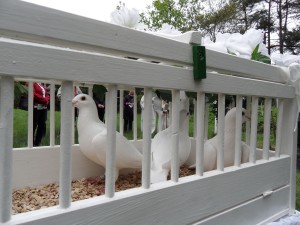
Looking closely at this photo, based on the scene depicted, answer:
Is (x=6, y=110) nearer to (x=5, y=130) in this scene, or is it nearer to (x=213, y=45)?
(x=5, y=130)

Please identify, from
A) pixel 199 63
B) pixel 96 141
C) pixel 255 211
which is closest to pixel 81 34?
pixel 199 63

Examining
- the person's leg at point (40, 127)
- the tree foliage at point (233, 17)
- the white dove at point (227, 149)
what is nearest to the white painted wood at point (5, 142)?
the white dove at point (227, 149)

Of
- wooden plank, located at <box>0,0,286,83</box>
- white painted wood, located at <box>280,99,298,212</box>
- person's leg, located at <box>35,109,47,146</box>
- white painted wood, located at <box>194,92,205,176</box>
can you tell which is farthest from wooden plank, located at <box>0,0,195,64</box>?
person's leg, located at <box>35,109,47,146</box>

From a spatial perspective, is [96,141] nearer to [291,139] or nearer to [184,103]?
[184,103]

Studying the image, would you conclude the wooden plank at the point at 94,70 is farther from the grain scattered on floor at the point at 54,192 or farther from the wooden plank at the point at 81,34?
the grain scattered on floor at the point at 54,192

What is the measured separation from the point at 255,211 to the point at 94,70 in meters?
0.74

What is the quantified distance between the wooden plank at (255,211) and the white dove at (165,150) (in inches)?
7.3

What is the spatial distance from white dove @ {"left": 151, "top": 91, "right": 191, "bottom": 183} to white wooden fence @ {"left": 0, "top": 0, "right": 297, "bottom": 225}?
0.14m

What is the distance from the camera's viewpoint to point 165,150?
1065 mm

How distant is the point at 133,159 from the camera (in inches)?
39.3

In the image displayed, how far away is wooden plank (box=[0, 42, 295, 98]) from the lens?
48cm

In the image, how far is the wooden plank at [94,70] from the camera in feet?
1.58

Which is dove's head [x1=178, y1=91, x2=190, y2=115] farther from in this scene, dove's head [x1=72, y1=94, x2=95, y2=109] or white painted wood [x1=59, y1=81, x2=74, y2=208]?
white painted wood [x1=59, y1=81, x2=74, y2=208]

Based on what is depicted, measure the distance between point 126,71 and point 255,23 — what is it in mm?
11482
